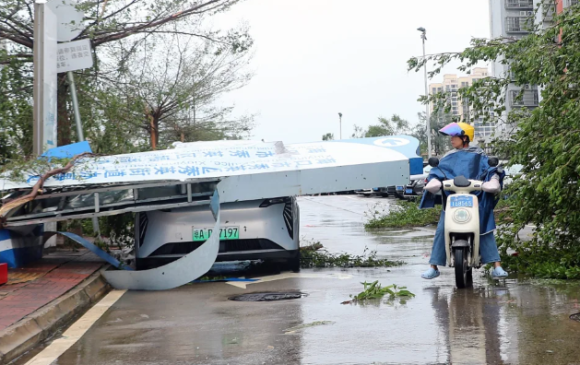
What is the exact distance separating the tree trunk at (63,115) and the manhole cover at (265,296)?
283 inches

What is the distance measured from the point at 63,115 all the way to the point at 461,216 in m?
8.87

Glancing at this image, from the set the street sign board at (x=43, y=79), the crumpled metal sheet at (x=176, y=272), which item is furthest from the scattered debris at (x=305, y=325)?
the street sign board at (x=43, y=79)

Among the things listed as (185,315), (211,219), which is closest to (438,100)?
(211,219)

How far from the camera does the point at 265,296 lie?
8125 mm

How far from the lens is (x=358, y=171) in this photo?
9445 mm

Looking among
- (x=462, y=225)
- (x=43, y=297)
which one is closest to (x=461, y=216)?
(x=462, y=225)

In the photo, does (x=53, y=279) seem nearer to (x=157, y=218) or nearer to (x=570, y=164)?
(x=157, y=218)

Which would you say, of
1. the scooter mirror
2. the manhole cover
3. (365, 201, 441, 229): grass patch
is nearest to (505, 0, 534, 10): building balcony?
(365, 201, 441, 229): grass patch

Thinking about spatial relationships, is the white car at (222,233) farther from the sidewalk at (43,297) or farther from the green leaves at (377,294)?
the green leaves at (377,294)

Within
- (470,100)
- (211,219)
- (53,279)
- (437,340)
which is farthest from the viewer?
(470,100)

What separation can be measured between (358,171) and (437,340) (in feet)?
13.8

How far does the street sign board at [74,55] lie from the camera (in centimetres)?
1218

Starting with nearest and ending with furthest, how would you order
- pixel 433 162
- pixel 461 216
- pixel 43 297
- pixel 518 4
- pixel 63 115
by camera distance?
pixel 43 297 < pixel 461 216 < pixel 433 162 < pixel 63 115 < pixel 518 4

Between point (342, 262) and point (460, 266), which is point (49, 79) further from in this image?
point (460, 266)
